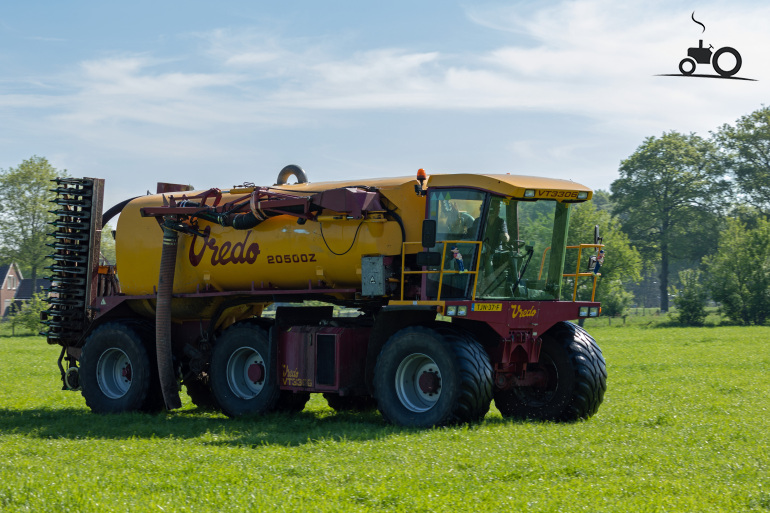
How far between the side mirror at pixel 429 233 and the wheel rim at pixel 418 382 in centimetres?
176

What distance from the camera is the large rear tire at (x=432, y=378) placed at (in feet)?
45.6

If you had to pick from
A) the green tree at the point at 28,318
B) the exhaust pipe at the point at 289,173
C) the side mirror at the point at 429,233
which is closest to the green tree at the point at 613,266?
the green tree at the point at 28,318

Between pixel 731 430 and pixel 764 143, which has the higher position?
pixel 764 143

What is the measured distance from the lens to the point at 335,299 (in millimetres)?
16703

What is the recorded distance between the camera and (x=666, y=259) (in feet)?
307

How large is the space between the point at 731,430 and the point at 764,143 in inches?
3435

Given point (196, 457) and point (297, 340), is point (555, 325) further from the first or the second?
point (196, 457)

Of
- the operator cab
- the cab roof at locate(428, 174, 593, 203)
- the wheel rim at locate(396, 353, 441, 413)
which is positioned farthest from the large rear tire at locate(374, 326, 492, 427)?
the cab roof at locate(428, 174, 593, 203)

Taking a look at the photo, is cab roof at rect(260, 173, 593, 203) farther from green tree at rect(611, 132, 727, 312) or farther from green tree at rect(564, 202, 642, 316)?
green tree at rect(611, 132, 727, 312)

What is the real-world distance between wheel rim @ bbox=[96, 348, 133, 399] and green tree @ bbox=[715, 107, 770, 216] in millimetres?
85000

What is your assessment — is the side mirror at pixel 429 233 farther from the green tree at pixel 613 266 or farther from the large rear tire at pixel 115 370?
the green tree at pixel 613 266

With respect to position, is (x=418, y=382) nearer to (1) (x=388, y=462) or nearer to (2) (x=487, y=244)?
(2) (x=487, y=244)

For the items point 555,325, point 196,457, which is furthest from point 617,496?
point 555,325

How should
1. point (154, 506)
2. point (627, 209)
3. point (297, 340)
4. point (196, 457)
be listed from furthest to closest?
point (627, 209)
point (297, 340)
point (196, 457)
point (154, 506)
